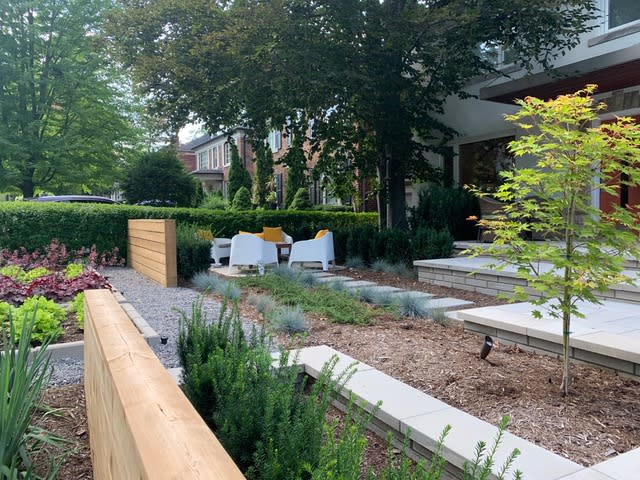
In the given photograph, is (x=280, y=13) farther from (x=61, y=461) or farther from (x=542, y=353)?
(x=61, y=461)

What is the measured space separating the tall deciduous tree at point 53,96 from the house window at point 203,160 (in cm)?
1849

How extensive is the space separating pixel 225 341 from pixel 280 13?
7104 mm

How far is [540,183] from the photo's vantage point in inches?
113

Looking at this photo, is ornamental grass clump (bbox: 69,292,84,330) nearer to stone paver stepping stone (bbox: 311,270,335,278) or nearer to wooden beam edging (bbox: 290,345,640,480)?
wooden beam edging (bbox: 290,345,640,480)

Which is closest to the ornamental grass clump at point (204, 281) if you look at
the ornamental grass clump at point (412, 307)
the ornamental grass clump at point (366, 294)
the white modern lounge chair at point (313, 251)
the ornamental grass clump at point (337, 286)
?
the ornamental grass clump at point (337, 286)

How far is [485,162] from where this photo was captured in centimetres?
1107

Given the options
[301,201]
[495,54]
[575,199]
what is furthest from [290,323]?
[301,201]

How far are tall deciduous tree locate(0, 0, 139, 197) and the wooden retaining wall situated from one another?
32.5ft

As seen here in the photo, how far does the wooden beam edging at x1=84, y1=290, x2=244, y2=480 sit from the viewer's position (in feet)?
→ 2.64

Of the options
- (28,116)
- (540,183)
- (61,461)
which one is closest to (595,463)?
(540,183)

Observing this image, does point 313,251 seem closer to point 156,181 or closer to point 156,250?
point 156,250

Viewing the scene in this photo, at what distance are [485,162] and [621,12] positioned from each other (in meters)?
3.76

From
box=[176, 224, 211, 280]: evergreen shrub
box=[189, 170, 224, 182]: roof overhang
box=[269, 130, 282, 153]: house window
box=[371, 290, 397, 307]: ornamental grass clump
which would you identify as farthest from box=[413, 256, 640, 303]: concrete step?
box=[189, 170, 224, 182]: roof overhang

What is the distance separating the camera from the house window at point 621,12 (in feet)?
27.7
